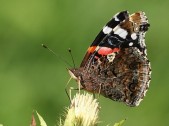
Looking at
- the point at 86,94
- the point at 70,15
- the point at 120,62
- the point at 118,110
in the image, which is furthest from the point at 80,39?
the point at 86,94

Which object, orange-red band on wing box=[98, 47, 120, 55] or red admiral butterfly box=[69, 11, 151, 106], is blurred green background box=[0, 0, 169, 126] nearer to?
red admiral butterfly box=[69, 11, 151, 106]

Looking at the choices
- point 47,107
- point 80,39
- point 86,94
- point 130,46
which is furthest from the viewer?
point 80,39

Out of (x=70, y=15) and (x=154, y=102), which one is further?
(x=70, y=15)

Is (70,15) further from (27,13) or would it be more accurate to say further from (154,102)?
(154,102)

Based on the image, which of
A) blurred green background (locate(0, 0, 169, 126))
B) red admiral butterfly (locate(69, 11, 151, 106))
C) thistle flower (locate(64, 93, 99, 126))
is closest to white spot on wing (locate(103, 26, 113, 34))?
red admiral butterfly (locate(69, 11, 151, 106))

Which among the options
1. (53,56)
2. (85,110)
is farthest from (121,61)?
(53,56)

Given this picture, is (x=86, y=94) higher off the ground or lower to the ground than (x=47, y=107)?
higher
